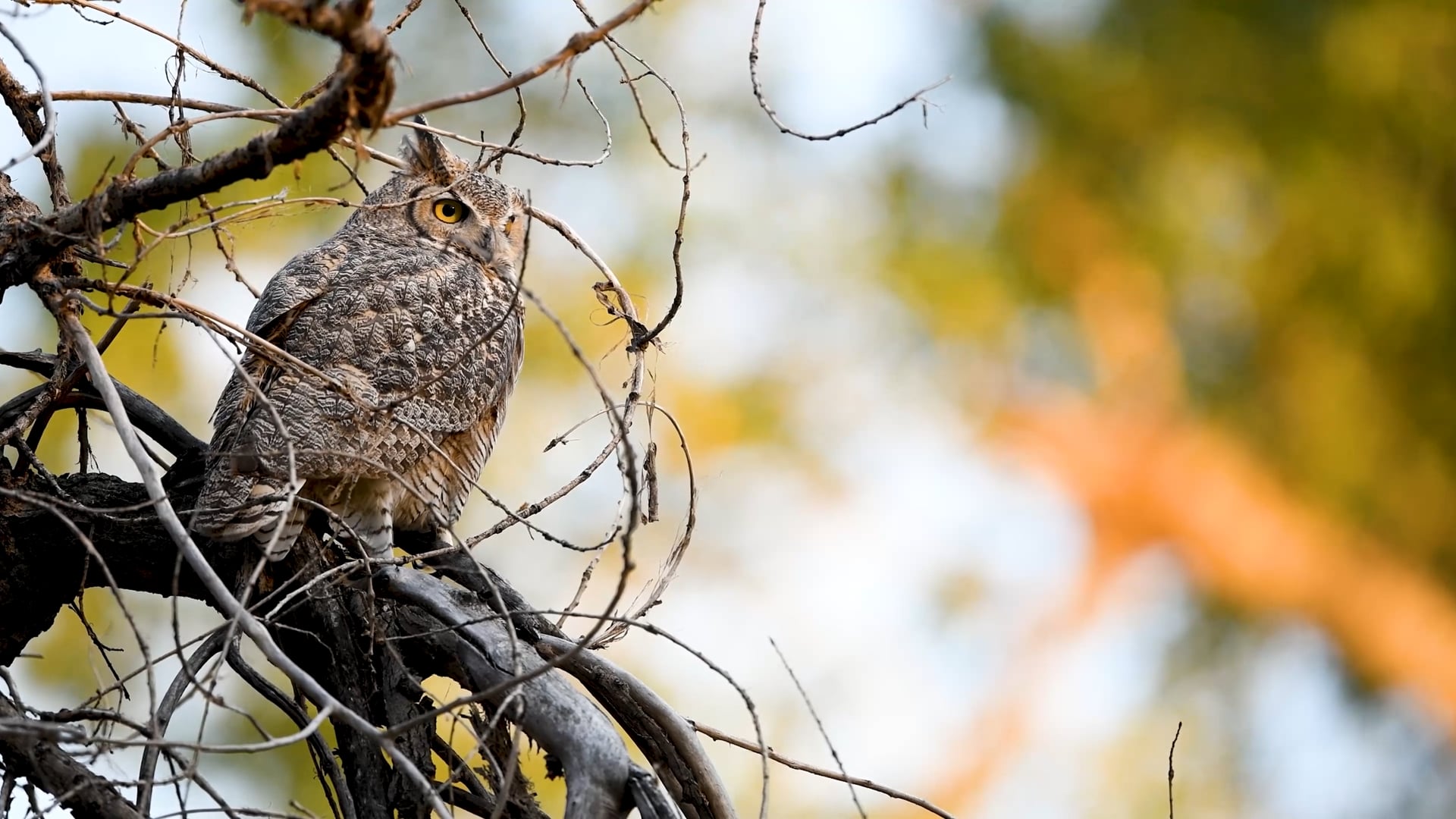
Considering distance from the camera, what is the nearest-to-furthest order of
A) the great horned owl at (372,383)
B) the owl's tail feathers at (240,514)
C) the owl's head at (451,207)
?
1. the owl's tail feathers at (240,514)
2. the great horned owl at (372,383)
3. the owl's head at (451,207)

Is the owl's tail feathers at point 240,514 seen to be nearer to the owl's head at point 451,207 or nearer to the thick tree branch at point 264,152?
the thick tree branch at point 264,152

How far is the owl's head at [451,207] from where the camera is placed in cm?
327

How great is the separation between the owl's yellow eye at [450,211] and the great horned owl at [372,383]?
65 millimetres

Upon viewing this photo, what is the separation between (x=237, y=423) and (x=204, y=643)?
0.49 meters

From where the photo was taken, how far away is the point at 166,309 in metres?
1.85

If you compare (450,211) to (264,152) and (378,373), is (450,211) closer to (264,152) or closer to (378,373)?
(378,373)

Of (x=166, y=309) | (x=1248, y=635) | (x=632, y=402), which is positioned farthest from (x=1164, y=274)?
(x=166, y=309)

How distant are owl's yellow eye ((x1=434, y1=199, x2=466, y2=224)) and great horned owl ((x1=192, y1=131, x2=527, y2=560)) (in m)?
0.06

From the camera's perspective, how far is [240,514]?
219 centimetres

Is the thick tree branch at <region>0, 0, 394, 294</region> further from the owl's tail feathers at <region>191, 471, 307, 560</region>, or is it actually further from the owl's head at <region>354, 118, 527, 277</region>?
the owl's head at <region>354, 118, 527, 277</region>

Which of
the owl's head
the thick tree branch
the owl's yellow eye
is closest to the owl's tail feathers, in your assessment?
the thick tree branch

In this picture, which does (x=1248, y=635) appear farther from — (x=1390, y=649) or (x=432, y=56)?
(x=432, y=56)

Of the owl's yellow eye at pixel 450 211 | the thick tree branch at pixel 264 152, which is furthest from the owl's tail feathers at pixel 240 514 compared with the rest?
the owl's yellow eye at pixel 450 211

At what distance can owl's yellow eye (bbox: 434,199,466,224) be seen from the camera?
3354 mm
